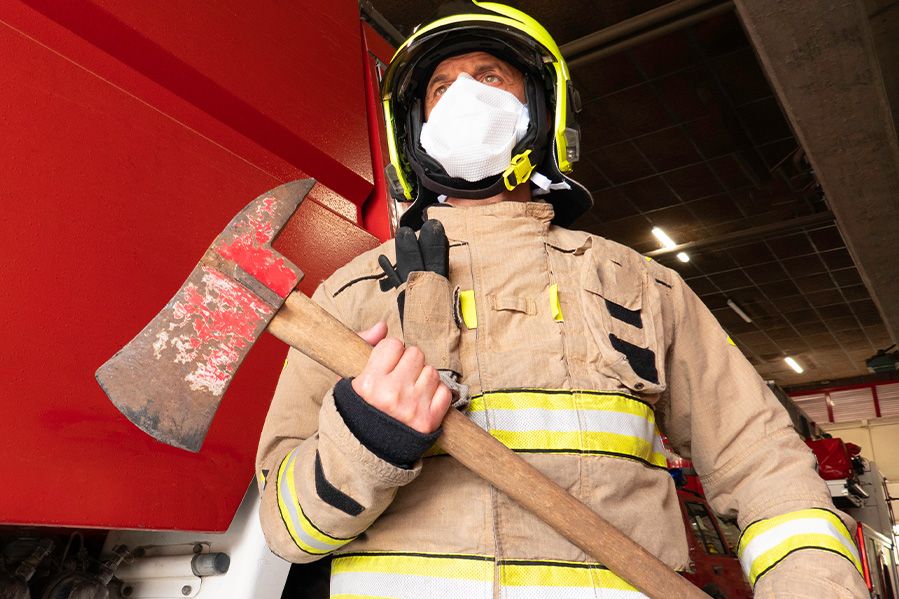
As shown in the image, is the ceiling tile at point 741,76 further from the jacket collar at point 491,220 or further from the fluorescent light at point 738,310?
the jacket collar at point 491,220

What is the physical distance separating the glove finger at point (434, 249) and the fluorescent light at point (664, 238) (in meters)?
11.3

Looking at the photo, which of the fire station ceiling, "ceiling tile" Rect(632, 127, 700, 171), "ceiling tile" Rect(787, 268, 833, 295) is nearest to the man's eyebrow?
the fire station ceiling

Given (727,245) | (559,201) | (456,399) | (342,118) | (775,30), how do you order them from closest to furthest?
(456,399)
(559,201)
(342,118)
(775,30)
(727,245)

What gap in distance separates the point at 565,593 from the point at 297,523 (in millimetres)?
467

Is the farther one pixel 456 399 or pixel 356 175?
pixel 356 175

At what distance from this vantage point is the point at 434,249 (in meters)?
1.38

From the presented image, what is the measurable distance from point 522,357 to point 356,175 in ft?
3.28

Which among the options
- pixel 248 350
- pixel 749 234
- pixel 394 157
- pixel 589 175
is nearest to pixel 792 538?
pixel 248 350

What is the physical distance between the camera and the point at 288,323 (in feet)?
3.93

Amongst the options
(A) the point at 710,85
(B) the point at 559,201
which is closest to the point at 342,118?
(B) the point at 559,201

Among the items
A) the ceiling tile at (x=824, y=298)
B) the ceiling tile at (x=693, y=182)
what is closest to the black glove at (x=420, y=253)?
the ceiling tile at (x=693, y=182)

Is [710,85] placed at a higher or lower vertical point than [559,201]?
higher

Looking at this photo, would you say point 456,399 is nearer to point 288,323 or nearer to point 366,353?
point 366,353

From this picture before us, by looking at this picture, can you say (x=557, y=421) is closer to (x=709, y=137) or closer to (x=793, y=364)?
(x=709, y=137)
